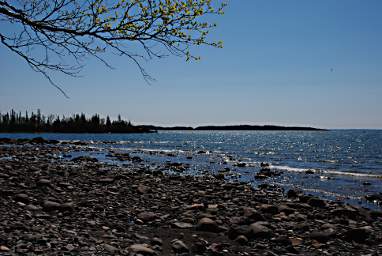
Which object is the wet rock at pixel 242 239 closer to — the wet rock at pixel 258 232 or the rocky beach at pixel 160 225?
the rocky beach at pixel 160 225

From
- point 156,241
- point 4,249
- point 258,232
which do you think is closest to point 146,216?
point 156,241

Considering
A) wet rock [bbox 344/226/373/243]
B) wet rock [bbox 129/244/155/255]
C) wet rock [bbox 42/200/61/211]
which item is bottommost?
wet rock [bbox 344/226/373/243]

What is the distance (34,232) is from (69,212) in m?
2.30

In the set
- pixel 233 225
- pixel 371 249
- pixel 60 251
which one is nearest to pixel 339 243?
pixel 371 249

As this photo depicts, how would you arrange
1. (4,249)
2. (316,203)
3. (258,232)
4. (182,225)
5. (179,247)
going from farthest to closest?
(316,203) < (182,225) < (258,232) < (179,247) < (4,249)

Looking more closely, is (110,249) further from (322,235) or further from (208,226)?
(322,235)

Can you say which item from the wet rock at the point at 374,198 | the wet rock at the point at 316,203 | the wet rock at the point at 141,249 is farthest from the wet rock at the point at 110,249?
the wet rock at the point at 374,198

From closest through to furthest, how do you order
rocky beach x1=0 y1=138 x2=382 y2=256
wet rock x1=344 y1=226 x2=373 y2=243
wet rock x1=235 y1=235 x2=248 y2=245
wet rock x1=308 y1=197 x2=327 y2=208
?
rocky beach x1=0 y1=138 x2=382 y2=256 < wet rock x1=235 y1=235 x2=248 y2=245 < wet rock x1=344 y1=226 x2=373 y2=243 < wet rock x1=308 y1=197 x2=327 y2=208

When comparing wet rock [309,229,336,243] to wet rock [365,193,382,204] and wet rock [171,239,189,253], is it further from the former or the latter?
wet rock [365,193,382,204]

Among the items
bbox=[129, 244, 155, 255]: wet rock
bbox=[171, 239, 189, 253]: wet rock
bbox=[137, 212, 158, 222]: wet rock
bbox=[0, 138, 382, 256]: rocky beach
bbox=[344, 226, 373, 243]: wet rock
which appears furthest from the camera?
bbox=[137, 212, 158, 222]: wet rock

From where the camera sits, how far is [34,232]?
7062 mm

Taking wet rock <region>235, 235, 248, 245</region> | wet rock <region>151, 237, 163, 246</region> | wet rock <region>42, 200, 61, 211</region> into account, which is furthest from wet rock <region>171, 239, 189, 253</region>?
wet rock <region>42, 200, 61, 211</region>

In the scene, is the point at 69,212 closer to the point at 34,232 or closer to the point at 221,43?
the point at 34,232

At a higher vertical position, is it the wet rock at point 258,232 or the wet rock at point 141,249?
the wet rock at point 141,249
